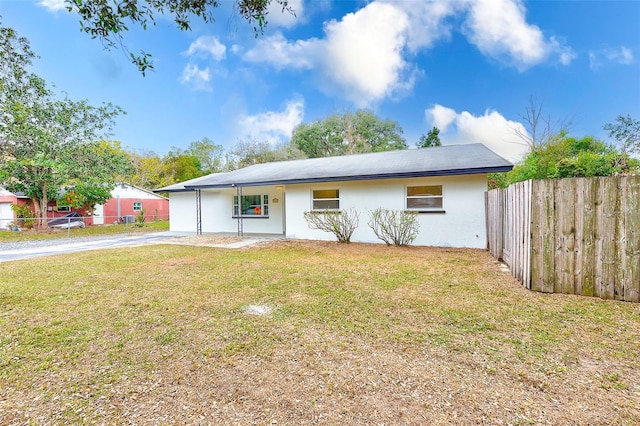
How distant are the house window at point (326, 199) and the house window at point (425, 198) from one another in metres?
2.75

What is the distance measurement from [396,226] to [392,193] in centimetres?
131

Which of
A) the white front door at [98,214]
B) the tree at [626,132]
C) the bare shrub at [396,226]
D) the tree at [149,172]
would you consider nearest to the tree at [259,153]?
the tree at [149,172]

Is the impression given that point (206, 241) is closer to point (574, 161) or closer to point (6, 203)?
point (574, 161)

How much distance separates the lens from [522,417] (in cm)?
196

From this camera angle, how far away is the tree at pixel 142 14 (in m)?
3.66

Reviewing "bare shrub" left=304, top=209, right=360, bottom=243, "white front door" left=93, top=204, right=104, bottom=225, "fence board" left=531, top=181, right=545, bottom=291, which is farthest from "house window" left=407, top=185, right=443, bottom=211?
"white front door" left=93, top=204, right=104, bottom=225

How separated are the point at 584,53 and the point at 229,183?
20681 millimetres

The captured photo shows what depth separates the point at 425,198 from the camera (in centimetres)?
1016

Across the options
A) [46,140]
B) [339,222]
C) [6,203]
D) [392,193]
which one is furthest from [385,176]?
[6,203]

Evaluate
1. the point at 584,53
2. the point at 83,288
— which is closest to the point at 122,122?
the point at 83,288

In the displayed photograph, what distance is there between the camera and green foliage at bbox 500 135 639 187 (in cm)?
1502

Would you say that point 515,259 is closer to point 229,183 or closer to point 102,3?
point 102,3

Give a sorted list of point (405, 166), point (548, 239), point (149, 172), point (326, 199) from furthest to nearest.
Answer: point (149, 172) → point (326, 199) → point (405, 166) → point (548, 239)

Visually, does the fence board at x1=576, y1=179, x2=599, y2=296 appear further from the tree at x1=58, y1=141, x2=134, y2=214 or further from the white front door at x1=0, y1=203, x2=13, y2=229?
the white front door at x1=0, y1=203, x2=13, y2=229
